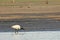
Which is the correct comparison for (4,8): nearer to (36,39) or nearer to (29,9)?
(29,9)

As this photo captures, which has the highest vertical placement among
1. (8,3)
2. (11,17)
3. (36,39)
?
(8,3)

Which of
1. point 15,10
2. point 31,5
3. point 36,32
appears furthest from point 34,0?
point 36,32

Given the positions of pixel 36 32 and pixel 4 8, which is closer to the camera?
pixel 4 8

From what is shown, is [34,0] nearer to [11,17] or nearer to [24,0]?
[24,0]

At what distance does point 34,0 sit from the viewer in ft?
2.95

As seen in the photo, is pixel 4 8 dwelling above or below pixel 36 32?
above

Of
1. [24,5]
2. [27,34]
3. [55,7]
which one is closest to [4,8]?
[24,5]

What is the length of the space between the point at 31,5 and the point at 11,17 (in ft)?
0.61

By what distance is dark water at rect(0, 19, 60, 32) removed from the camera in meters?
0.90

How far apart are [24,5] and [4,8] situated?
0.16 meters

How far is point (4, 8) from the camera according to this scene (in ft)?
2.93

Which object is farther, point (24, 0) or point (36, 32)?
point (36, 32)

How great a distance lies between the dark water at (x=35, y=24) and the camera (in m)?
0.90

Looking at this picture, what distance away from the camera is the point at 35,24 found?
0.93 m
